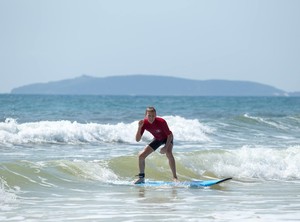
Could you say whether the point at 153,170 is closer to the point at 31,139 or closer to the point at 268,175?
the point at 268,175

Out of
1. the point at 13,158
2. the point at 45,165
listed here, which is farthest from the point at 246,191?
the point at 13,158

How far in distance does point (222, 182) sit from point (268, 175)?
2.50 m

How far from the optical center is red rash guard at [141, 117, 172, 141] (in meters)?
14.5

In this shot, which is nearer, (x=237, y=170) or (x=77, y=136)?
(x=237, y=170)

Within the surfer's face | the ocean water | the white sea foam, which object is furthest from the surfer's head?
the white sea foam

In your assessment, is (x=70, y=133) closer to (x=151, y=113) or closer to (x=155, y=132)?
(x=155, y=132)

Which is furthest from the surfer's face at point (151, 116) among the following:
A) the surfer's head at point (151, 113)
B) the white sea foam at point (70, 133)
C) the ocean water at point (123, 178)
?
the white sea foam at point (70, 133)

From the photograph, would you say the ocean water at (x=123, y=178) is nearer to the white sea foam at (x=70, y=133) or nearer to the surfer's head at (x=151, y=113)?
the white sea foam at (x=70, y=133)

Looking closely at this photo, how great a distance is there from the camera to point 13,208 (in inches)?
451

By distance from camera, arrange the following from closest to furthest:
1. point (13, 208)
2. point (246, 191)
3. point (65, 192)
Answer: point (13, 208)
point (65, 192)
point (246, 191)

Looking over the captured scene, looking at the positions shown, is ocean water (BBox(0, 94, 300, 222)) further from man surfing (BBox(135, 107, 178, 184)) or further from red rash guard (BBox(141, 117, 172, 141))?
red rash guard (BBox(141, 117, 172, 141))

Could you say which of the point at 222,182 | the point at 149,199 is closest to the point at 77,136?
the point at 222,182

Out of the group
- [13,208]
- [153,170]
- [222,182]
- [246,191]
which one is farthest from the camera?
[153,170]

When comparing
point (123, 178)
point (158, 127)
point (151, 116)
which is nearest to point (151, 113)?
point (151, 116)
